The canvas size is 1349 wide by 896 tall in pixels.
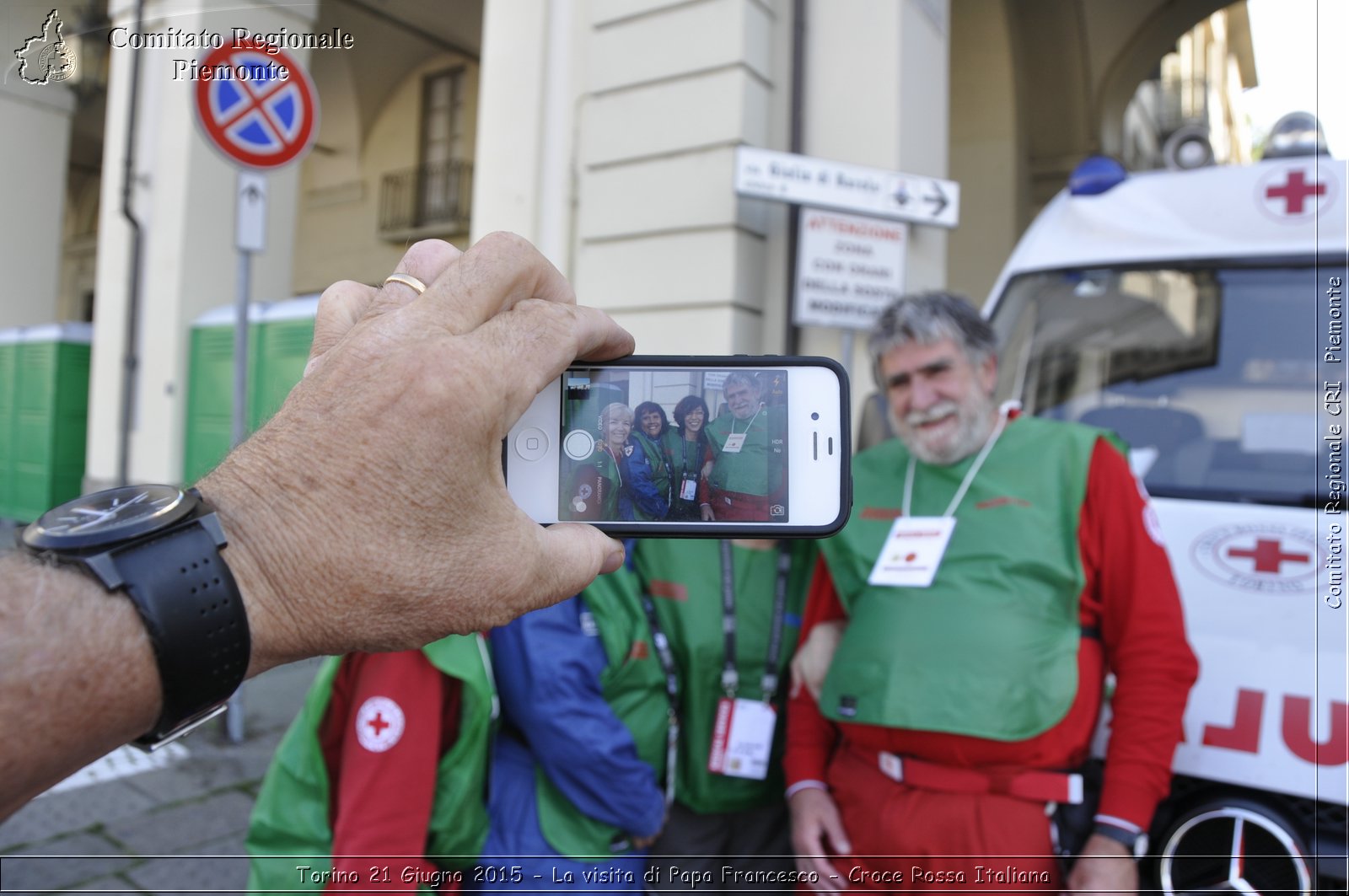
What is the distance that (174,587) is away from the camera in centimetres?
73

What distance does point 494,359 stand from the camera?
836 mm

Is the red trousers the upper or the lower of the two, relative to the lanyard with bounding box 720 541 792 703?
lower

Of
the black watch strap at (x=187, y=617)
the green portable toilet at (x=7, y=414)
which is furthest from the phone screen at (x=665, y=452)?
the green portable toilet at (x=7, y=414)

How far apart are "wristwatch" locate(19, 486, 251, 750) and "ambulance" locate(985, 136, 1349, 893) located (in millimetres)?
1935

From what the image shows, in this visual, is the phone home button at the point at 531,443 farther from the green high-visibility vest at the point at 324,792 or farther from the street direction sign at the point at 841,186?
the street direction sign at the point at 841,186

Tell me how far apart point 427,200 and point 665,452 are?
9.93 m

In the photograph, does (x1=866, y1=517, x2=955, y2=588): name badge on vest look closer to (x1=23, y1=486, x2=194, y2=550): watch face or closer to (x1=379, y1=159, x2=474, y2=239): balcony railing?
(x1=23, y1=486, x2=194, y2=550): watch face

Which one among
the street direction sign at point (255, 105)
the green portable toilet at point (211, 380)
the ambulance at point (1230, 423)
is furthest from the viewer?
the green portable toilet at point (211, 380)

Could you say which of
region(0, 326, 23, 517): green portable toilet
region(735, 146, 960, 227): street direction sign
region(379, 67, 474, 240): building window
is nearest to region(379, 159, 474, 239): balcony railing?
region(379, 67, 474, 240): building window

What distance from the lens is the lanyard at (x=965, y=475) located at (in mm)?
2109

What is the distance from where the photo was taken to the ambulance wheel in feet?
5.86

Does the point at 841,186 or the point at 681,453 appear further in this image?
the point at 841,186

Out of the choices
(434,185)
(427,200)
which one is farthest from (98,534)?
(427,200)

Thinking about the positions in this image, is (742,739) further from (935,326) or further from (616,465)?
(616,465)
